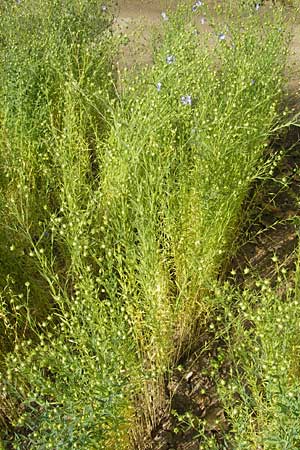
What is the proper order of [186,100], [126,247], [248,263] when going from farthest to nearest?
[248,263] < [186,100] < [126,247]

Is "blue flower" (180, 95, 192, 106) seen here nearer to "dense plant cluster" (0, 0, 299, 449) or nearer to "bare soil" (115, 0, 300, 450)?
"dense plant cluster" (0, 0, 299, 449)

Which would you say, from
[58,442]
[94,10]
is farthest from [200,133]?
[94,10]

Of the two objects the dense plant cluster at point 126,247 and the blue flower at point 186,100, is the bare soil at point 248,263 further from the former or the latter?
the blue flower at point 186,100

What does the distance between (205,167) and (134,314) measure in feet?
2.29

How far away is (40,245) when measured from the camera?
2719 millimetres

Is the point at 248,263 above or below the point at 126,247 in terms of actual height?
below

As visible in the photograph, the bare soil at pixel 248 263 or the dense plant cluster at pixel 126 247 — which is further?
the bare soil at pixel 248 263

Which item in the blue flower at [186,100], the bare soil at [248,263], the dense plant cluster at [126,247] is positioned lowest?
the bare soil at [248,263]

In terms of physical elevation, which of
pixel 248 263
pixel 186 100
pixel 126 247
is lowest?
pixel 248 263

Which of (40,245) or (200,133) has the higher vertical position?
(200,133)

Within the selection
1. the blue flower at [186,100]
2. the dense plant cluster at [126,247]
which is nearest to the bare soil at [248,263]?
the dense plant cluster at [126,247]

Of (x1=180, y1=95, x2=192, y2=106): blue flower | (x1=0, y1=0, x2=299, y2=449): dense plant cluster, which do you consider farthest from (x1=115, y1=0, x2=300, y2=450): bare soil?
(x1=180, y1=95, x2=192, y2=106): blue flower

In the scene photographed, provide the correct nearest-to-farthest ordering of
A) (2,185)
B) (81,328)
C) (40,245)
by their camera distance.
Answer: (81,328) < (40,245) < (2,185)

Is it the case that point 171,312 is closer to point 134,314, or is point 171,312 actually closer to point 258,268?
A: point 134,314
